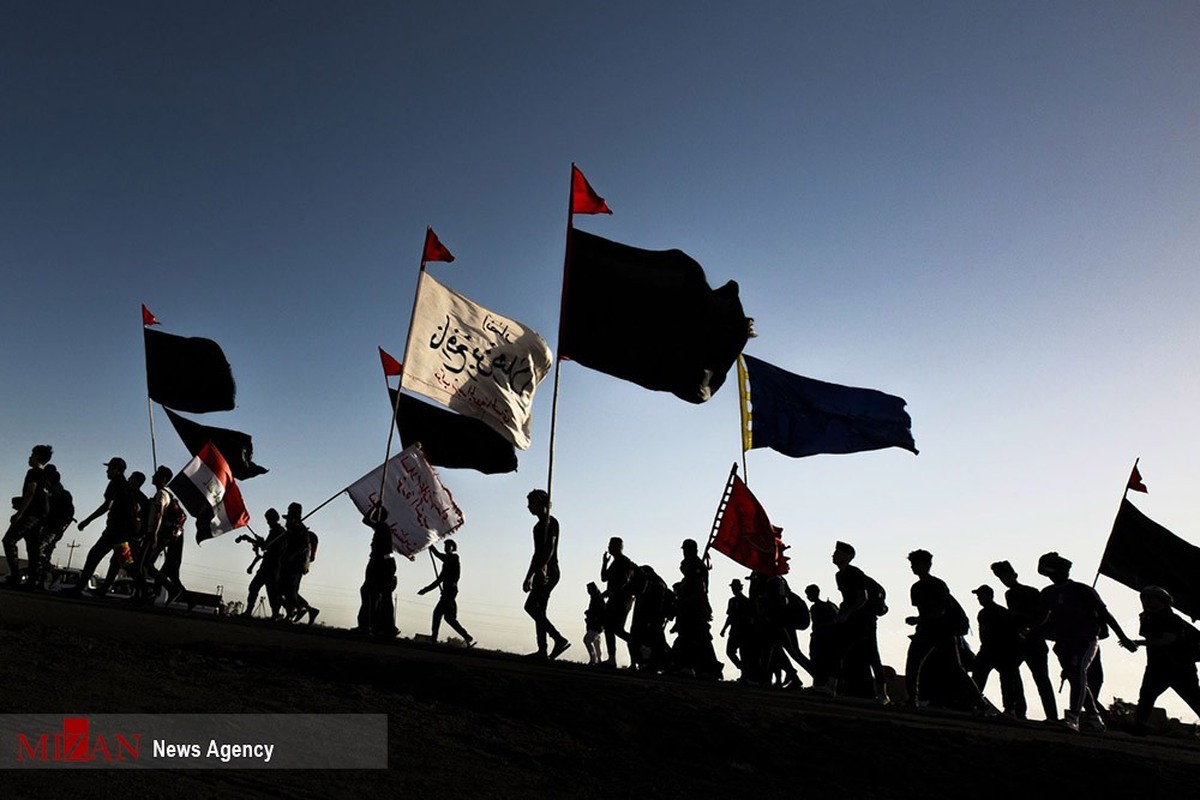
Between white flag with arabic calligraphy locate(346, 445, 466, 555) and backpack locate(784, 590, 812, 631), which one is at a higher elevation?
white flag with arabic calligraphy locate(346, 445, 466, 555)

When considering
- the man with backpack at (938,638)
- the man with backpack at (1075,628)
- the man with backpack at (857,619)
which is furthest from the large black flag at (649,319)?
the man with backpack at (1075,628)

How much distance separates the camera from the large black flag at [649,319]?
13.5 metres

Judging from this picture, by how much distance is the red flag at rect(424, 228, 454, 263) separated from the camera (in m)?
15.0

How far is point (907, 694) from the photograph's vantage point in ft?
34.7

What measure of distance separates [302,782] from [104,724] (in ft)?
4.26

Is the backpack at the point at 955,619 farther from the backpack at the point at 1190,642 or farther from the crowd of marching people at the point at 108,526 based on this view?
the crowd of marching people at the point at 108,526

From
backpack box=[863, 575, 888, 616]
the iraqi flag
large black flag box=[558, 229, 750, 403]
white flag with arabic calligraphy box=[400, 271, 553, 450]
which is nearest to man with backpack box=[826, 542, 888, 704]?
backpack box=[863, 575, 888, 616]

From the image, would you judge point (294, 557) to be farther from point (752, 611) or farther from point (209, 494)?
point (752, 611)

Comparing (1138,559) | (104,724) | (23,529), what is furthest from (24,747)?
(1138,559)

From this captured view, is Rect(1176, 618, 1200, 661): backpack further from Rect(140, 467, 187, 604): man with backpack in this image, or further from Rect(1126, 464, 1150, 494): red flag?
Rect(140, 467, 187, 604): man with backpack

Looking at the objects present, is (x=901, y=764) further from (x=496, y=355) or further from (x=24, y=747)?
(x=496, y=355)

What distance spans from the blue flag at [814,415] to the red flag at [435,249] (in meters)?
5.25

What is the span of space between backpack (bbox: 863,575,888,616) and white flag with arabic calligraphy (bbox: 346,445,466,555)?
8.50 meters

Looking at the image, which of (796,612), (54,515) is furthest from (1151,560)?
(54,515)
